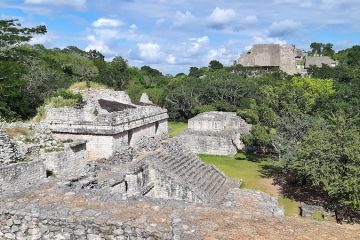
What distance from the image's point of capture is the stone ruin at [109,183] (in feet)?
22.9

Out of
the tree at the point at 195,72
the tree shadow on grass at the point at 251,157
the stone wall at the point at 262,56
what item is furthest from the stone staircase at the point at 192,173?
the stone wall at the point at 262,56

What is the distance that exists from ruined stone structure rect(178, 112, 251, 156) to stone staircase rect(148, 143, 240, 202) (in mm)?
5774

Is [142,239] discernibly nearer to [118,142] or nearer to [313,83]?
[118,142]

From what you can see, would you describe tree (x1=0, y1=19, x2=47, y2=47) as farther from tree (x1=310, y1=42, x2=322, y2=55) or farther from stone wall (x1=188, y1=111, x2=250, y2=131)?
tree (x1=310, y1=42, x2=322, y2=55)

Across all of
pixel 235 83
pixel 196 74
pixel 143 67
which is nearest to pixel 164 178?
pixel 235 83

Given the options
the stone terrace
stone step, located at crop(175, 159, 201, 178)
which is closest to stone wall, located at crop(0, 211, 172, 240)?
the stone terrace

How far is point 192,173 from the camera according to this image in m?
15.6

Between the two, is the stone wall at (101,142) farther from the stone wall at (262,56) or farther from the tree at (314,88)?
the stone wall at (262,56)

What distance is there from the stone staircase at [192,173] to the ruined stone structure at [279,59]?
161 feet

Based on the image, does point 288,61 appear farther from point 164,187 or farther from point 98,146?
point 164,187

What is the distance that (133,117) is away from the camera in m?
16.6

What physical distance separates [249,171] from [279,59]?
46.0m

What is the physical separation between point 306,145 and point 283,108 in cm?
834

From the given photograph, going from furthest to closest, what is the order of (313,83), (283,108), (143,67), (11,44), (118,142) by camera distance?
(143,67)
(313,83)
(11,44)
(283,108)
(118,142)
